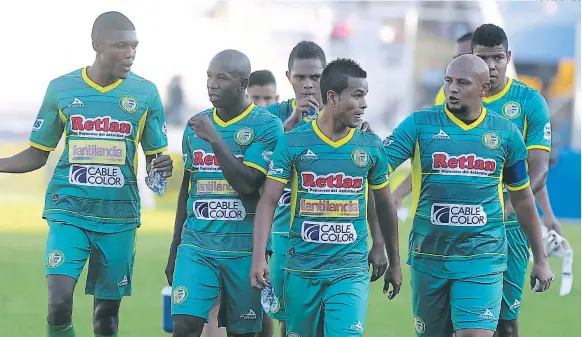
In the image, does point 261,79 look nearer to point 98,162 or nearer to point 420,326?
point 98,162

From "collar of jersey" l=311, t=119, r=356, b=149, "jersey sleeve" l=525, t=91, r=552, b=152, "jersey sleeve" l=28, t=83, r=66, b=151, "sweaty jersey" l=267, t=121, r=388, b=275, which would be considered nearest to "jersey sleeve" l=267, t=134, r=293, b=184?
"sweaty jersey" l=267, t=121, r=388, b=275

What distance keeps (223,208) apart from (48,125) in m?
1.59

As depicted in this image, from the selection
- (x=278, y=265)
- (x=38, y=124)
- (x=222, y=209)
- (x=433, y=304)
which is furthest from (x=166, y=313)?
A: (x=433, y=304)

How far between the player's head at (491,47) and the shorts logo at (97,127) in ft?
8.70

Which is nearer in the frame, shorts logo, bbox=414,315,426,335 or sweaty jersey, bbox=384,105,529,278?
sweaty jersey, bbox=384,105,529,278

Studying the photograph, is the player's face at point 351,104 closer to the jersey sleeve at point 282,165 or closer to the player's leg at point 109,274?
the jersey sleeve at point 282,165

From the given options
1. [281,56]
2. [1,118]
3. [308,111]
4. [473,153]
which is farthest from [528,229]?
[281,56]

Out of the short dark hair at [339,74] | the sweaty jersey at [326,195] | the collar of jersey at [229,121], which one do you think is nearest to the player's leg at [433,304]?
the sweaty jersey at [326,195]

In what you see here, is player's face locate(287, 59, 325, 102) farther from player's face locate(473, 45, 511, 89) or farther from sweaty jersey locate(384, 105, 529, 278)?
player's face locate(473, 45, 511, 89)

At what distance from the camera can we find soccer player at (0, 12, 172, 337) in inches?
296

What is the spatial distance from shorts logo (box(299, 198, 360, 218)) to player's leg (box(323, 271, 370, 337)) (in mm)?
373

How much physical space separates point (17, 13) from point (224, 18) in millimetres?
6660

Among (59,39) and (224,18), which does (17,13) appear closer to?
(59,39)

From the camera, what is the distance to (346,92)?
663cm
